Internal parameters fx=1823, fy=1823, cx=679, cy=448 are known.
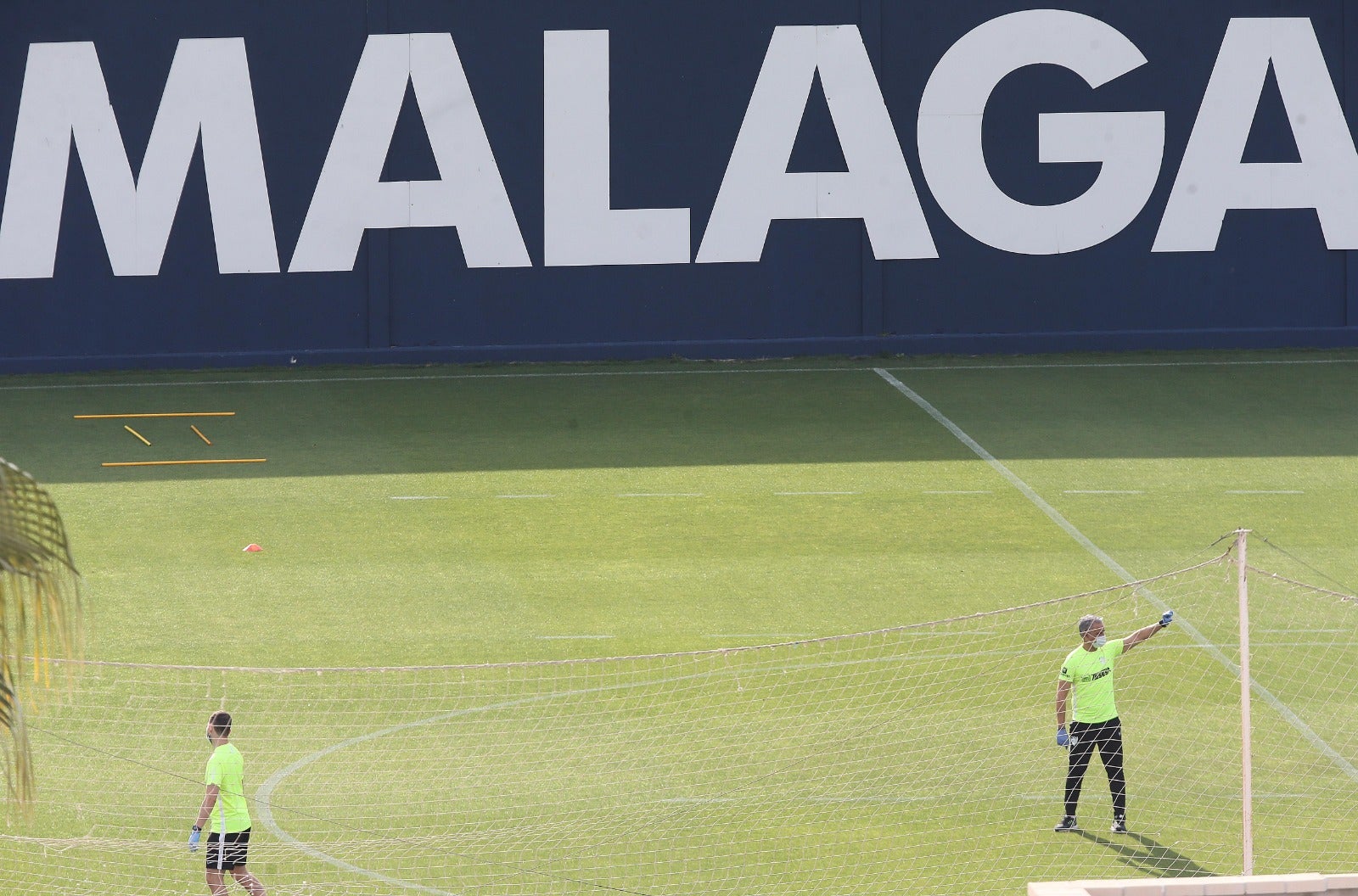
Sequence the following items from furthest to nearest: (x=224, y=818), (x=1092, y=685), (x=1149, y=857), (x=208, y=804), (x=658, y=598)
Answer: (x=658, y=598), (x=1092, y=685), (x=1149, y=857), (x=224, y=818), (x=208, y=804)

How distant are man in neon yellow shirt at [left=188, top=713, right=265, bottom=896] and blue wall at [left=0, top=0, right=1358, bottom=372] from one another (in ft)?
50.7

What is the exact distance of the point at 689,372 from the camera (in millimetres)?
26281

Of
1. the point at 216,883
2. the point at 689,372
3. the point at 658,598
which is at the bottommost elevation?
the point at 216,883

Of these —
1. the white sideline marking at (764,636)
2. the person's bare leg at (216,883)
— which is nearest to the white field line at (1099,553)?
the white sideline marking at (764,636)

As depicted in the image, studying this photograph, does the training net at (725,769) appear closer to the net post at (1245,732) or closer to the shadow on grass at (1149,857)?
the shadow on grass at (1149,857)

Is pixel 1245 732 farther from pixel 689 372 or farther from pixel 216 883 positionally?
pixel 689 372

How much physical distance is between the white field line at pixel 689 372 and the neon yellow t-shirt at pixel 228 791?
14887 mm

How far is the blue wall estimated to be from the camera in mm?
25656

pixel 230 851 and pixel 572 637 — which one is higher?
pixel 572 637

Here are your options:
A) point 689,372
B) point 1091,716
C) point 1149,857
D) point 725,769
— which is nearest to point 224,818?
point 725,769

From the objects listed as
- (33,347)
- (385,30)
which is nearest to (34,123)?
(33,347)

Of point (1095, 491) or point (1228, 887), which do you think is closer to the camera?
point (1228, 887)

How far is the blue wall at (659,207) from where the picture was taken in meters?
25.7

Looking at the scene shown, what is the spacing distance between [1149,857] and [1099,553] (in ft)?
22.3
